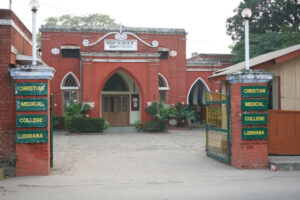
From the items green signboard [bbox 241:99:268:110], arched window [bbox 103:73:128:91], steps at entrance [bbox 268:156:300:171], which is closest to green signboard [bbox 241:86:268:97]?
green signboard [bbox 241:99:268:110]

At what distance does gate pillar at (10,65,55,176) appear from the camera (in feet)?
24.5

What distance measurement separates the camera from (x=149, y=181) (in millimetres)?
7090

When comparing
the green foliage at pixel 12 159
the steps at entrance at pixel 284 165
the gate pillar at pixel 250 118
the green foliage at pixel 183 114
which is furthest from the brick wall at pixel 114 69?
the steps at entrance at pixel 284 165

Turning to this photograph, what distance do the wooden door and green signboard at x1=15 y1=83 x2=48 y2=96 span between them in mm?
14605

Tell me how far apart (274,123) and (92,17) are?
3680 centimetres

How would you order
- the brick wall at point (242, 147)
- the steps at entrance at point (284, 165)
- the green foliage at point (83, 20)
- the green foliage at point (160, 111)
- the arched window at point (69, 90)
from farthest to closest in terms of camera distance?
the green foliage at point (83, 20)
the arched window at point (69, 90)
the green foliage at point (160, 111)
the brick wall at point (242, 147)
the steps at entrance at point (284, 165)

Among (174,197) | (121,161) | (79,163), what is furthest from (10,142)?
(174,197)

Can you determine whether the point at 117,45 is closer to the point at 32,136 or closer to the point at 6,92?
the point at 6,92

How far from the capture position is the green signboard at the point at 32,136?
7.46m

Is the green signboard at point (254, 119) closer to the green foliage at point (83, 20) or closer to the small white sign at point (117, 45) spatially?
the small white sign at point (117, 45)

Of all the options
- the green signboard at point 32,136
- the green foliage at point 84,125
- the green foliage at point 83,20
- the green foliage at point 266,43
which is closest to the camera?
the green signboard at point 32,136

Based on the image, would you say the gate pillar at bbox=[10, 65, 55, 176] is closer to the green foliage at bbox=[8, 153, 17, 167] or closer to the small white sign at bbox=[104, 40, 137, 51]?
the green foliage at bbox=[8, 153, 17, 167]

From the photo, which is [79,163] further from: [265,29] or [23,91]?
[265,29]

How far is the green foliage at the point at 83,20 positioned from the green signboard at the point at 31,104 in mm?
35585
